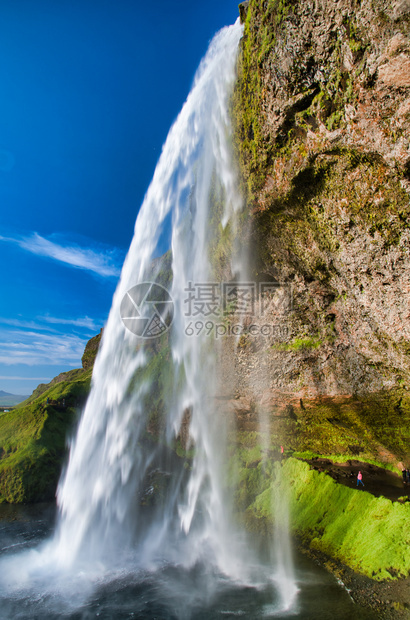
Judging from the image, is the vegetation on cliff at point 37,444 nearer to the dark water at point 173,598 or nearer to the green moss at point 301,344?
the dark water at point 173,598

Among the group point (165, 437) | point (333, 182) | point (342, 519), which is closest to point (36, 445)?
point (165, 437)

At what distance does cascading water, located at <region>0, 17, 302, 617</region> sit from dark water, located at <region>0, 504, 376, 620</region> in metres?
0.50

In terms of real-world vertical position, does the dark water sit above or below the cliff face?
below

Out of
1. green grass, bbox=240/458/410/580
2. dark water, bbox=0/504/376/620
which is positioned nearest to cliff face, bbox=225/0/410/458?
green grass, bbox=240/458/410/580

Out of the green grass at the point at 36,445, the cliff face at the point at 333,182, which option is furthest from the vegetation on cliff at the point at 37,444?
the cliff face at the point at 333,182

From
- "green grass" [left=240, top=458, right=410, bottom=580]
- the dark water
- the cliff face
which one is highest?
the cliff face

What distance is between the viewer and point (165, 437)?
89.1 feet

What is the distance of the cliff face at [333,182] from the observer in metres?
8.14

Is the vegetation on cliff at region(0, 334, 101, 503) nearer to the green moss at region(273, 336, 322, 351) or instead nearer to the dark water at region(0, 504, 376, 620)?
the dark water at region(0, 504, 376, 620)

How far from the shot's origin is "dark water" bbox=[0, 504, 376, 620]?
30.5 ft

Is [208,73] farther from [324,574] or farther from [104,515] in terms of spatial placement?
[104,515]

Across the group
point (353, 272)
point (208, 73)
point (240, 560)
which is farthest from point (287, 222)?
point (240, 560)

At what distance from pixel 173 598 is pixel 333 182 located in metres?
15.7

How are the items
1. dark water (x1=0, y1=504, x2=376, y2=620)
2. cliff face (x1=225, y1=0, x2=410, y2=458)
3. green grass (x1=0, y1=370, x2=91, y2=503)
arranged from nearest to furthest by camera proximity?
cliff face (x1=225, y1=0, x2=410, y2=458)
dark water (x1=0, y1=504, x2=376, y2=620)
green grass (x1=0, y1=370, x2=91, y2=503)
